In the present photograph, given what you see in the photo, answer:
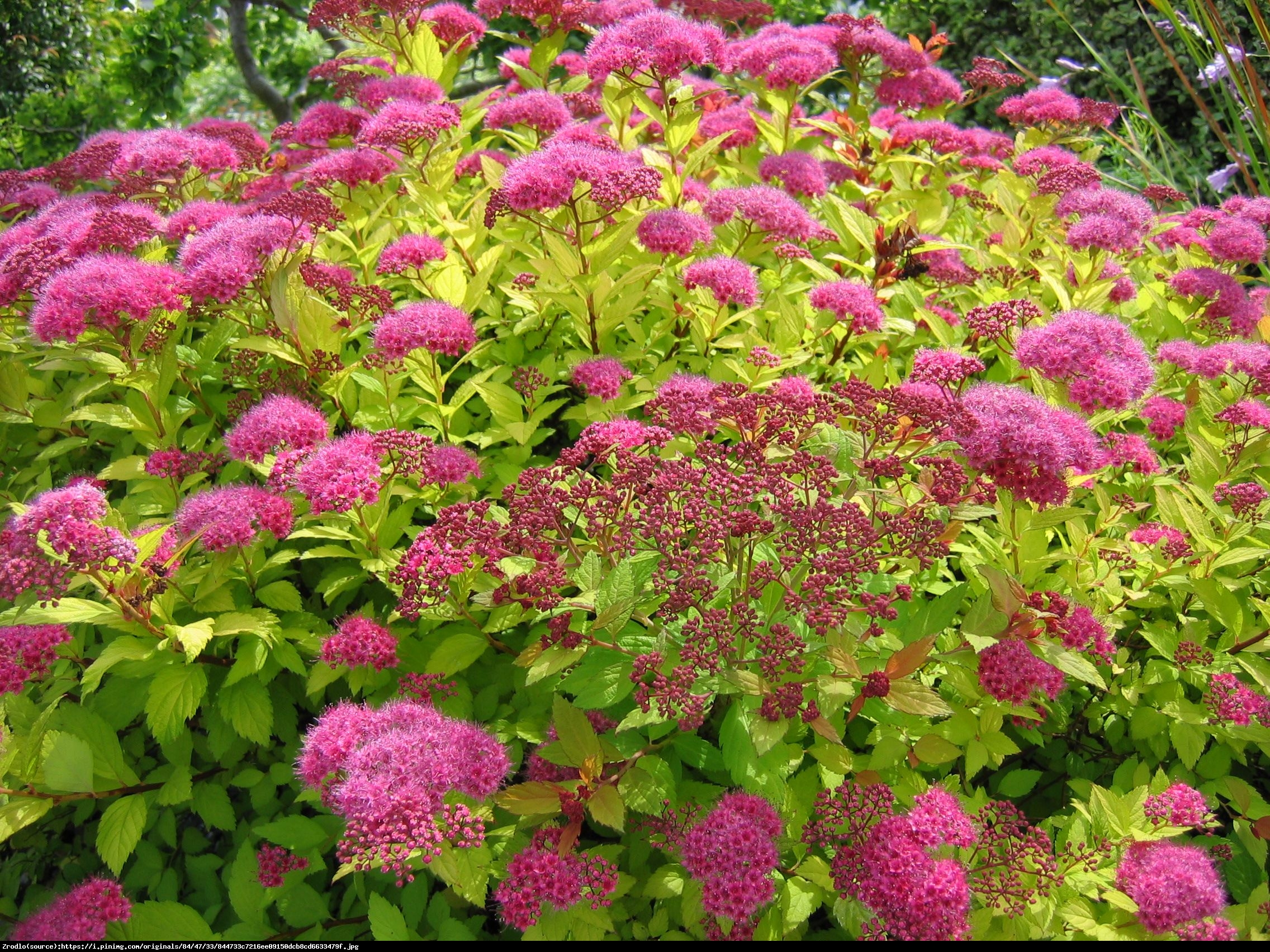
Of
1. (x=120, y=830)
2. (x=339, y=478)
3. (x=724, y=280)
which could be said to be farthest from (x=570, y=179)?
(x=120, y=830)

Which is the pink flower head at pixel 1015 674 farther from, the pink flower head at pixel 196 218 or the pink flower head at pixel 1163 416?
the pink flower head at pixel 196 218

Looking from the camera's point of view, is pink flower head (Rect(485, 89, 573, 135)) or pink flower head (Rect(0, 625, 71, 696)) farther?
pink flower head (Rect(485, 89, 573, 135))

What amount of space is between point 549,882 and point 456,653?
60 cm

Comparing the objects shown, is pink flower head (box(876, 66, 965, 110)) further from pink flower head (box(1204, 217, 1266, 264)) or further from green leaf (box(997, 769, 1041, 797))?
green leaf (box(997, 769, 1041, 797))

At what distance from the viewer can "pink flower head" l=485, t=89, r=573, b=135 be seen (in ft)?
9.49

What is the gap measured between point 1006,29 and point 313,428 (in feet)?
28.5

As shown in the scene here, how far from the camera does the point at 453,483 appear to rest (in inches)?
82.2

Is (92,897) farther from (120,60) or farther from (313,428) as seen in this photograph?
(120,60)

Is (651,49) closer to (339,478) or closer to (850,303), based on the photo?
(850,303)

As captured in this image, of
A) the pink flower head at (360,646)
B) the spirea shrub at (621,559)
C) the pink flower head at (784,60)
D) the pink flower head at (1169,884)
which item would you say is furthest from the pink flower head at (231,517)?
the pink flower head at (784,60)

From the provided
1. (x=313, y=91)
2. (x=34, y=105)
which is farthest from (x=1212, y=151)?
(x=34, y=105)

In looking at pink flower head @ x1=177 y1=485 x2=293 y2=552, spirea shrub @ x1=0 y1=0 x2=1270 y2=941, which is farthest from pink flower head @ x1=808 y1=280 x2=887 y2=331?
pink flower head @ x1=177 y1=485 x2=293 y2=552

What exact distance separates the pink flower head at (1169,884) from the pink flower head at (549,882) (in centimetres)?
99

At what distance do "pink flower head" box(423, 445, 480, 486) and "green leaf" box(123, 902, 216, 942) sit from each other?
112 cm
